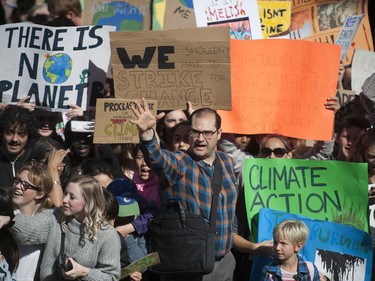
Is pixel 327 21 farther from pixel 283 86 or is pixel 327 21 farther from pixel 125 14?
pixel 125 14

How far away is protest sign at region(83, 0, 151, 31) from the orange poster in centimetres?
99

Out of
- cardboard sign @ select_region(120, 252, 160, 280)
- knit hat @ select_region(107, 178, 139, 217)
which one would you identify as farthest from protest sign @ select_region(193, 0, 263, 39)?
cardboard sign @ select_region(120, 252, 160, 280)

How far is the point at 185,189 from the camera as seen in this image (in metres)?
8.42

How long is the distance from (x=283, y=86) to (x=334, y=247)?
1512 millimetres

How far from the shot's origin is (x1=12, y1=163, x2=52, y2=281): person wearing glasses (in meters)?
8.21

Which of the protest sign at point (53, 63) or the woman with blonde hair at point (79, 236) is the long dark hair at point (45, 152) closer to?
the protest sign at point (53, 63)

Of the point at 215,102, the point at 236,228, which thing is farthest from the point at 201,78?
the point at 236,228

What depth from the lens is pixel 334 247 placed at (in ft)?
29.6

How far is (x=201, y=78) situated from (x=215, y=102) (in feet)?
0.74

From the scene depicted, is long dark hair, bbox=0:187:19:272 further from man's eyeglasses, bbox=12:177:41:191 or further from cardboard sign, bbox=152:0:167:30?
cardboard sign, bbox=152:0:167:30

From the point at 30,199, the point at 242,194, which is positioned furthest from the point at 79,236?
the point at 242,194

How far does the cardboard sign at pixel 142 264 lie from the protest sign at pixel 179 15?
2708 mm

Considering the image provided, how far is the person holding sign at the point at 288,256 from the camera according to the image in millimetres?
8523

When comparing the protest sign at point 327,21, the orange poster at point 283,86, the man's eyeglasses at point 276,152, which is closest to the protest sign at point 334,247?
the man's eyeglasses at point 276,152
